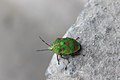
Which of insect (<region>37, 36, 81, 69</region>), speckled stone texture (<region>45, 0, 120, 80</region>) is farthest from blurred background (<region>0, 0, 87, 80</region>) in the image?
insect (<region>37, 36, 81, 69</region>)

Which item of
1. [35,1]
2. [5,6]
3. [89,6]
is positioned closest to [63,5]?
[35,1]

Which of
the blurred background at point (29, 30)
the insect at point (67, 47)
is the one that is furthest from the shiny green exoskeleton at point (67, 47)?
the blurred background at point (29, 30)

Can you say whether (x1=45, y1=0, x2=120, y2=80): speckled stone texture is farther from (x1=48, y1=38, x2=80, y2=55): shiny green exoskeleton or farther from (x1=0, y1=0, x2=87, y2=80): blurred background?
(x1=0, y1=0, x2=87, y2=80): blurred background

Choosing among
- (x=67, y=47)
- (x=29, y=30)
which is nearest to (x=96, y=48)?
(x=67, y=47)

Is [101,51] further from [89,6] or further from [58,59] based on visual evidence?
[89,6]

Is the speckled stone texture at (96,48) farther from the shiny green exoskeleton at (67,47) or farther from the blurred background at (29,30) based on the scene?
the blurred background at (29,30)

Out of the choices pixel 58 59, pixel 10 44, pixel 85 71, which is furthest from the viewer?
pixel 10 44

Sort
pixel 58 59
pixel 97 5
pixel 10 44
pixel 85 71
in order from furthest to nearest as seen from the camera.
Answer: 1. pixel 10 44
2. pixel 97 5
3. pixel 58 59
4. pixel 85 71
